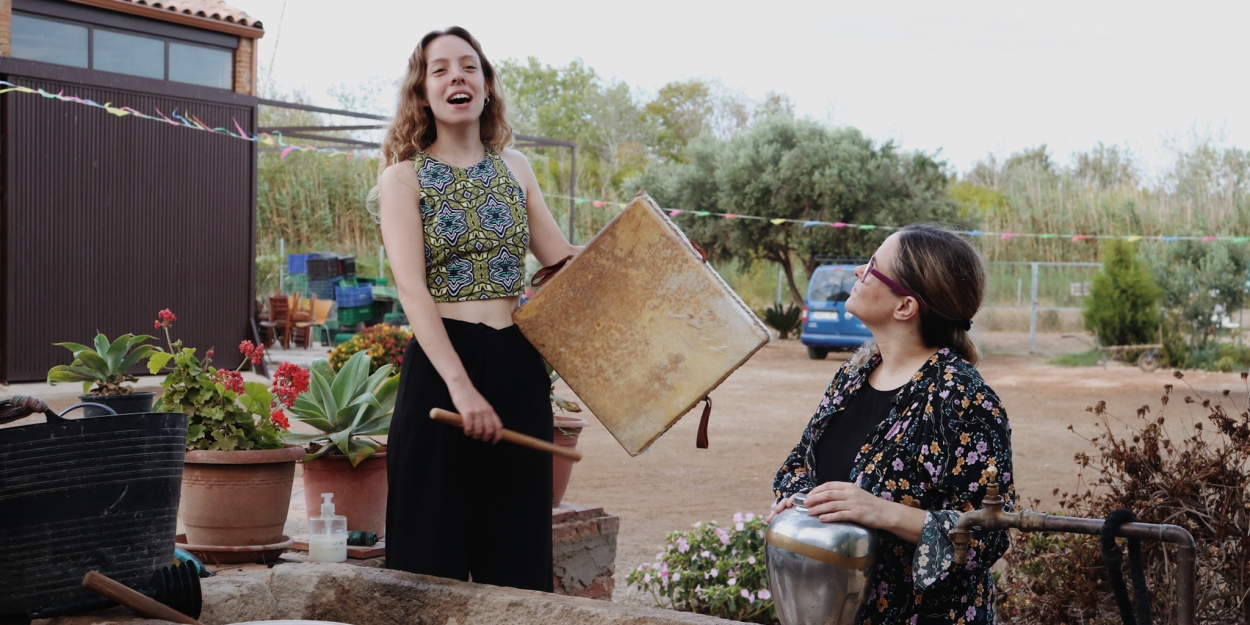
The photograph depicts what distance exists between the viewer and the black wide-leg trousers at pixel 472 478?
247 centimetres

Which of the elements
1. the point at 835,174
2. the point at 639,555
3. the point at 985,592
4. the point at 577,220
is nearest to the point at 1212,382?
the point at 835,174

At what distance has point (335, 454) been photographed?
Result: 3762mm

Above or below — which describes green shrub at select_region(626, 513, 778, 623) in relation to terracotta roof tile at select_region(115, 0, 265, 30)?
below

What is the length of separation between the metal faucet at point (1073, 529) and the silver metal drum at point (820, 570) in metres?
0.16

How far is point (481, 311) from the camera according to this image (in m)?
2.55

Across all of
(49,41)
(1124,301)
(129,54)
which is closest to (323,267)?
(129,54)

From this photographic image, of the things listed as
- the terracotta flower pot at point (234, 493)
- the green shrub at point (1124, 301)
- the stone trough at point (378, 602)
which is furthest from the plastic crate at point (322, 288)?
the stone trough at point (378, 602)

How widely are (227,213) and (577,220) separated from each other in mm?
17181

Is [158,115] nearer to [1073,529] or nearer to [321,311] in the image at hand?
[321,311]

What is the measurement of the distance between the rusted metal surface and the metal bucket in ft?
35.7

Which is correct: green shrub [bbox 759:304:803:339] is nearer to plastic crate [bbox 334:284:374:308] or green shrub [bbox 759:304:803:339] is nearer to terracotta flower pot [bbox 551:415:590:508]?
plastic crate [bbox 334:284:374:308]

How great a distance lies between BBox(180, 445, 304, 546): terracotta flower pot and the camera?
3391 millimetres

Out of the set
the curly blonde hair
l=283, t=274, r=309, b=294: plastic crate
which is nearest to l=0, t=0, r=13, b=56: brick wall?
l=283, t=274, r=309, b=294: plastic crate

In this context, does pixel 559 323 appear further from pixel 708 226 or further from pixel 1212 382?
pixel 708 226
